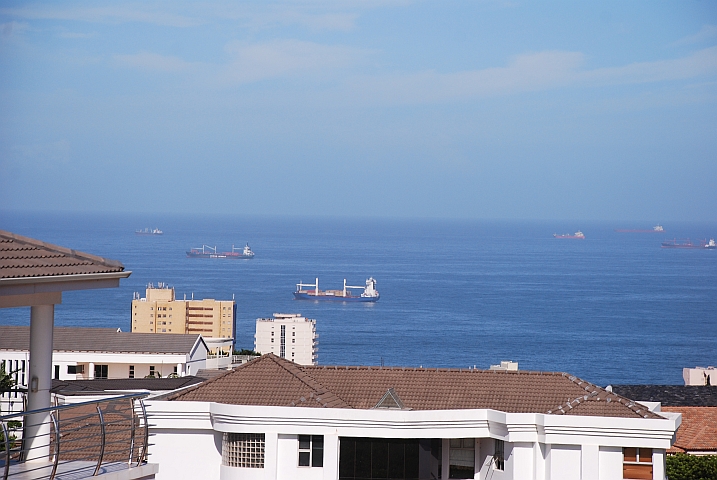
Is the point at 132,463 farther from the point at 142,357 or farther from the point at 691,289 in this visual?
the point at 691,289

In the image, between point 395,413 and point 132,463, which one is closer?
point 132,463

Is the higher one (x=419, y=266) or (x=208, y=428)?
(x=419, y=266)

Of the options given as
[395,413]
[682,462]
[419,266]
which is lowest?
[682,462]

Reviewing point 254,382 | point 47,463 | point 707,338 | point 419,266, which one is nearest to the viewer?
point 47,463

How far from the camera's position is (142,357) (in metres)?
32.3

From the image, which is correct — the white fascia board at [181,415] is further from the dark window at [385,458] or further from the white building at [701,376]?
the white building at [701,376]

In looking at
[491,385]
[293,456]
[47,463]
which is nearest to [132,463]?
[47,463]

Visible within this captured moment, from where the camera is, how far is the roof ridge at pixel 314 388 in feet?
41.9

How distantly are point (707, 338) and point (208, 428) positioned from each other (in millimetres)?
80880

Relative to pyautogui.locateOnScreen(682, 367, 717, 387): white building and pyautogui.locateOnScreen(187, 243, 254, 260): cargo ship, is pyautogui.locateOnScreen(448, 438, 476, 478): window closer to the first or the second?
pyautogui.locateOnScreen(682, 367, 717, 387): white building

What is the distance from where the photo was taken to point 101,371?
107ft

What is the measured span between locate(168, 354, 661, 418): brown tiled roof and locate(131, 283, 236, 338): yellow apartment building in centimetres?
6115

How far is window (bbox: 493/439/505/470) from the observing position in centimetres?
1257

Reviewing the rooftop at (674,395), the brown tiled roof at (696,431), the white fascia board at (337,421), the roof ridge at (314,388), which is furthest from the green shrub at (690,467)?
the roof ridge at (314,388)
